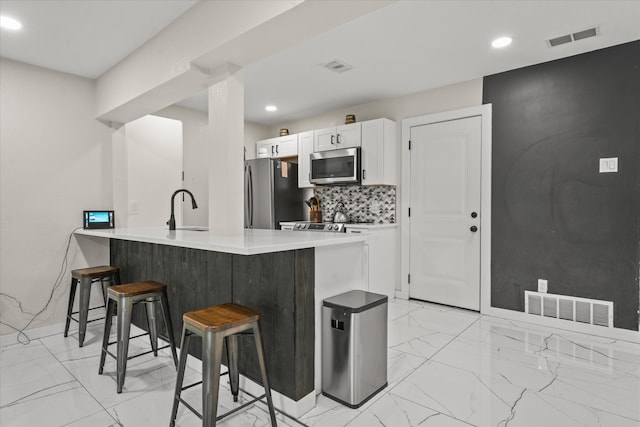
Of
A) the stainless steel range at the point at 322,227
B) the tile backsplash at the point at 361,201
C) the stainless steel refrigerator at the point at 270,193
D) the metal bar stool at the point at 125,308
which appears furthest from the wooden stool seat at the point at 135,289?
the tile backsplash at the point at 361,201

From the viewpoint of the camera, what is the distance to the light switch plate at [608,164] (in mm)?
2867

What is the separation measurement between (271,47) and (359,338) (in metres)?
1.75

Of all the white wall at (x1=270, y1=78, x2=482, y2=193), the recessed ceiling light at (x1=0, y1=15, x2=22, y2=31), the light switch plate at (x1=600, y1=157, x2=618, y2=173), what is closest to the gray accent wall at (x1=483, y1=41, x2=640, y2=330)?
the light switch plate at (x1=600, y1=157, x2=618, y2=173)

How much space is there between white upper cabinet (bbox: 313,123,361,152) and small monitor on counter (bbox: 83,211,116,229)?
8.33 ft

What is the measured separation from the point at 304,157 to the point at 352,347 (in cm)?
337

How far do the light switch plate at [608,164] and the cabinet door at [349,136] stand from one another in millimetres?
2354

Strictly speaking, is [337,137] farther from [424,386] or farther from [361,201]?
[424,386]

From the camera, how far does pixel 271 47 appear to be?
208 centimetres

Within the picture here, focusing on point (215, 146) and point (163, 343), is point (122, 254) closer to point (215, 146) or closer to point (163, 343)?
point (163, 343)

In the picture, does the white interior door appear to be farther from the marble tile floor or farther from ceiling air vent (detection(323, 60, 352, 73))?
ceiling air vent (detection(323, 60, 352, 73))

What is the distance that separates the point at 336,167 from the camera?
14.3 ft

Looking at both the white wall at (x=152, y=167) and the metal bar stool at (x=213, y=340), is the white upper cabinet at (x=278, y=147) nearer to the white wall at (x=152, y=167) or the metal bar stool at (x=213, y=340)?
the white wall at (x=152, y=167)

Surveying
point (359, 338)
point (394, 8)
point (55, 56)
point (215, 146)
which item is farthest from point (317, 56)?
point (359, 338)

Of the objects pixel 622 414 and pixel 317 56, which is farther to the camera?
pixel 317 56
